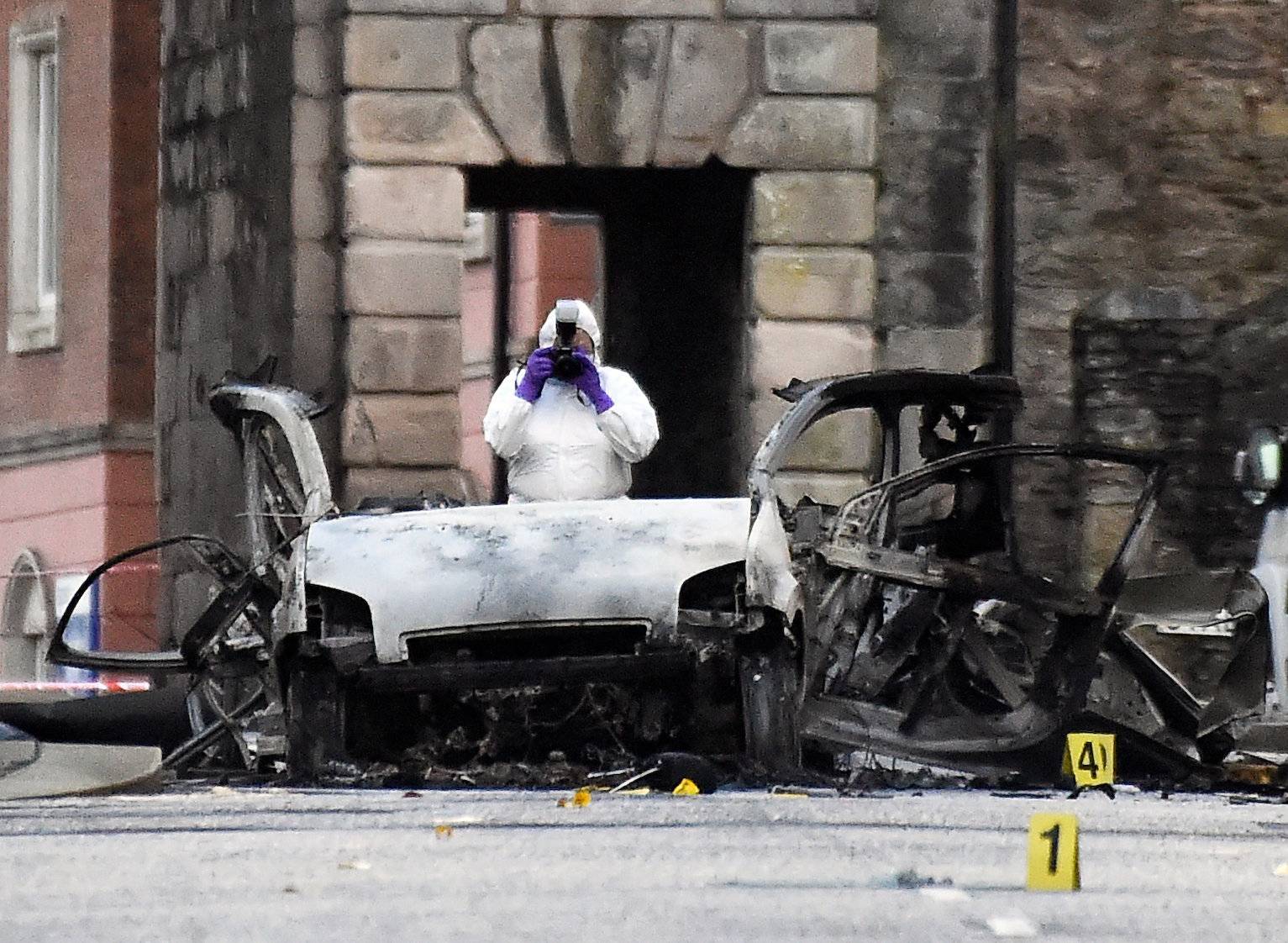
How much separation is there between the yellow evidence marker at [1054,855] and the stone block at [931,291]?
1153cm

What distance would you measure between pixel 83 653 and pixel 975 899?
6937mm

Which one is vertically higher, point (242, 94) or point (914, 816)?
point (242, 94)

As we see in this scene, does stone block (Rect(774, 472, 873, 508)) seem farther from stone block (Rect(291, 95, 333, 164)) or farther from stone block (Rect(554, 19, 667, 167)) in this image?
stone block (Rect(291, 95, 333, 164))

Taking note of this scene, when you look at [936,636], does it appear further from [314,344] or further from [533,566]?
[314,344]

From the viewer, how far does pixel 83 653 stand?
14.5 m

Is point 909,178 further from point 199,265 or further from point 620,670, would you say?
point 620,670

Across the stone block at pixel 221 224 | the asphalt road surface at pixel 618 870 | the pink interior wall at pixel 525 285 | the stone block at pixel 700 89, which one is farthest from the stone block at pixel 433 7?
the pink interior wall at pixel 525 285

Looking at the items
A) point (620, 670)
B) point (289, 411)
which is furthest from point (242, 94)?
point (620, 670)

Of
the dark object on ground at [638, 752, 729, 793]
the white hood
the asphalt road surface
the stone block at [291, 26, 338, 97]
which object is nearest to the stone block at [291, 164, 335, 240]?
the stone block at [291, 26, 338, 97]

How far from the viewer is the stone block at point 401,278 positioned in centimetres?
1952

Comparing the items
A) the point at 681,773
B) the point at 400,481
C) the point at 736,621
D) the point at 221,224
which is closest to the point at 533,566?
the point at 736,621

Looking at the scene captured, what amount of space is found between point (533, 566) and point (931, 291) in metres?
7.11

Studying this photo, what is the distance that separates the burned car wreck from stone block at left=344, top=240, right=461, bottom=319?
15.8 feet

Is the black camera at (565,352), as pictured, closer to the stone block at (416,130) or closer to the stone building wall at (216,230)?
the stone block at (416,130)
